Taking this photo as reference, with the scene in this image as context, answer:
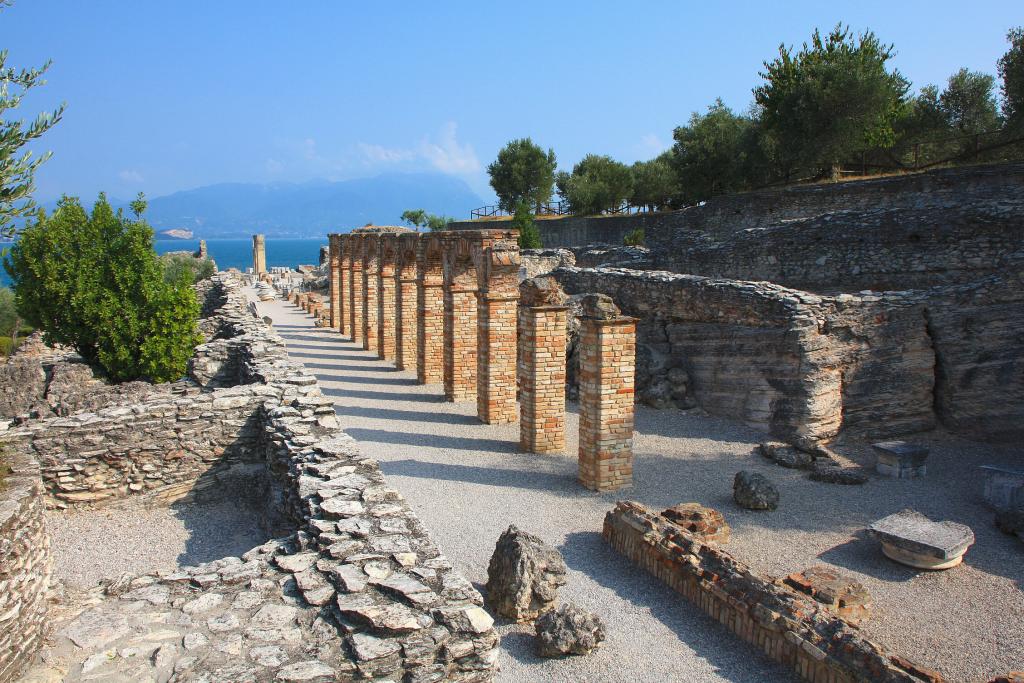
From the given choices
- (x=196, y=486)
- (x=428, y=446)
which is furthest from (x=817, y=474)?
(x=196, y=486)

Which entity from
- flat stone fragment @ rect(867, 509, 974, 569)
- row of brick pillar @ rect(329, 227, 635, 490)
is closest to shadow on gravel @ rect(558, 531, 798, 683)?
row of brick pillar @ rect(329, 227, 635, 490)

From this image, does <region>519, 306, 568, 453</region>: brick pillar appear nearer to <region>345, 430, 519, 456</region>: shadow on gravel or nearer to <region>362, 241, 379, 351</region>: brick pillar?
<region>345, 430, 519, 456</region>: shadow on gravel

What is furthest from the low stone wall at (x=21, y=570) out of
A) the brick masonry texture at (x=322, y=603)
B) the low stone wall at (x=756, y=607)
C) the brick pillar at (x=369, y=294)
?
the brick pillar at (x=369, y=294)

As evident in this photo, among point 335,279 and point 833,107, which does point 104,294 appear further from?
point 833,107

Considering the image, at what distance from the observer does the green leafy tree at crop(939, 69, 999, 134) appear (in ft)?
112

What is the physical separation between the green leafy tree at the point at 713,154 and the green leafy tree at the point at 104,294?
31784 millimetres

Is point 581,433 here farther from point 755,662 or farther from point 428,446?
point 755,662

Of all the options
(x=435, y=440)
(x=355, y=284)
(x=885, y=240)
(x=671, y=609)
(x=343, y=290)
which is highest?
(x=885, y=240)

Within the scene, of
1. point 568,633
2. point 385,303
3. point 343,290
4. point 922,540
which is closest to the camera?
point 568,633

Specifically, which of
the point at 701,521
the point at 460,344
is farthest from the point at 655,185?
the point at 701,521

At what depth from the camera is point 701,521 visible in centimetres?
780

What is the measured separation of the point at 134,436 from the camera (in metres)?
8.58

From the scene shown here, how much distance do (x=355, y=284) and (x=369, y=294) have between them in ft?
7.14

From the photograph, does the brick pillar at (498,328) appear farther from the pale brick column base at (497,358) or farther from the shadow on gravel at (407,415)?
the shadow on gravel at (407,415)
